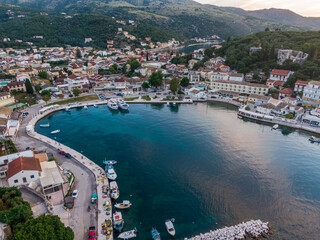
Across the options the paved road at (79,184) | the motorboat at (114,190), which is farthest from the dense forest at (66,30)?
the motorboat at (114,190)

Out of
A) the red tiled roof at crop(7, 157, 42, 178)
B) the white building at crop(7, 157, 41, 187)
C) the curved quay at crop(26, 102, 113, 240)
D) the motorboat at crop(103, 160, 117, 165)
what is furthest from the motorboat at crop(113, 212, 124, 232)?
the red tiled roof at crop(7, 157, 42, 178)

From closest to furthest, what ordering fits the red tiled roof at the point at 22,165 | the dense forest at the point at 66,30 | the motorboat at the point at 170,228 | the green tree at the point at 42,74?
the motorboat at the point at 170,228 → the red tiled roof at the point at 22,165 → the green tree at the point at 42,74 → the dense forest at the point at 66,30

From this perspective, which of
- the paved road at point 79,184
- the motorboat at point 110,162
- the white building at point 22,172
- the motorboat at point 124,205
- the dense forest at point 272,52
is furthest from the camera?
the dense forest at point 272,52

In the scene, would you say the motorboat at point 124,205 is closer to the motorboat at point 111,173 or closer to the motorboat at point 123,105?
the motorboat at point 111,173

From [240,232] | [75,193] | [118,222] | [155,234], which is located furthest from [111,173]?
[240,232]

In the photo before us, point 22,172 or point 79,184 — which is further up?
point 22,172

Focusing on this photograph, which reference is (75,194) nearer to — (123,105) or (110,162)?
(110,162)
